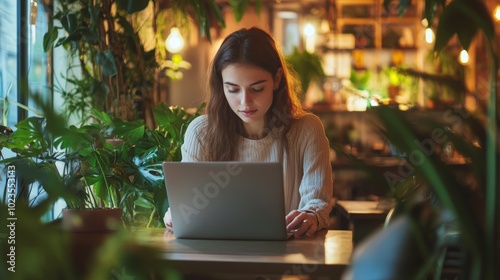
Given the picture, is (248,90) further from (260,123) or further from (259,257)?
(259,257)

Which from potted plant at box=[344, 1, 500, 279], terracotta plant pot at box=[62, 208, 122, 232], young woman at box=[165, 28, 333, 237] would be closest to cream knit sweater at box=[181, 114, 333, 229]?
young woman at box=[165, 28, 333, 237]

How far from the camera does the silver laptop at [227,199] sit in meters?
2.39

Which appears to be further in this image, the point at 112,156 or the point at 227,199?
the point at 112,156

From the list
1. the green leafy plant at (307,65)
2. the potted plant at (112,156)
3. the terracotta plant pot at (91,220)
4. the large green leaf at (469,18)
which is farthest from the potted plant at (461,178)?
the green leafy plant at (307,65)

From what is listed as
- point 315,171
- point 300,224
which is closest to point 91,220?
point 300,224

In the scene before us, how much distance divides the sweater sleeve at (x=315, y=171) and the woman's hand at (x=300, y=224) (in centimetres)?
10

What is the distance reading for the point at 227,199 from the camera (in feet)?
8.01

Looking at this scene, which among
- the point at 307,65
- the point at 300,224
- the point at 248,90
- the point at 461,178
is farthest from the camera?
the point at 307,65

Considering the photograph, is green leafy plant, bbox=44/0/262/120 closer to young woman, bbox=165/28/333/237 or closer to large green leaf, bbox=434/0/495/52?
young woman, bbox=165/28/333/237

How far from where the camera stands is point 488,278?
3.87 ft

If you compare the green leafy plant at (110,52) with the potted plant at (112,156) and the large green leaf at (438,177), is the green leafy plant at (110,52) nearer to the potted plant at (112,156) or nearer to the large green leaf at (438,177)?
the potted plant at (112,156)

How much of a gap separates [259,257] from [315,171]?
93 centimetres

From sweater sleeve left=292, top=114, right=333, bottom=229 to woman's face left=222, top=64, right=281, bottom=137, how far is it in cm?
19

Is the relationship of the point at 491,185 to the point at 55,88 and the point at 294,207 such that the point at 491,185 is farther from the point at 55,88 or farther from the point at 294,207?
the point at 55,88
